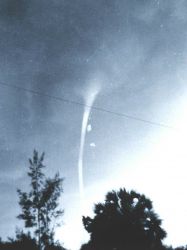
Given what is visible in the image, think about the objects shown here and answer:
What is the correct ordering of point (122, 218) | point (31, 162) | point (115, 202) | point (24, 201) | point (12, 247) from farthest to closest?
point (31, 162)
point (24, 201)
point (12, 247)
point (115, 202)
point (122, 218)

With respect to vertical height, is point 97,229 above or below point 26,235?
below

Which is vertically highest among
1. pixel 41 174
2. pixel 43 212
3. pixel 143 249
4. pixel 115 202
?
pixel 41 174

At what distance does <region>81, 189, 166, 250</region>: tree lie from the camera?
1864 centimetres

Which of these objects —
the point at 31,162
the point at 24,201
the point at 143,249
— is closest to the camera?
the point at 143,249

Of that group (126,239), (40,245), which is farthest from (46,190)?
(126,239)

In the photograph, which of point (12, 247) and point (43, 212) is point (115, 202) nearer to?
point (43, 212)

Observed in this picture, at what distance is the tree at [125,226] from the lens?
18.6 metres

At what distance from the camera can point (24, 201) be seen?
29.1 m

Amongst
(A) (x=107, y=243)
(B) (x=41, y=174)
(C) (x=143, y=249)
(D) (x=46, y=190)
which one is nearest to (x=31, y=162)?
(B) (x=41, y=174)

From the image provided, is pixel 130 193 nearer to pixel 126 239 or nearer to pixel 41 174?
pixel 126 239

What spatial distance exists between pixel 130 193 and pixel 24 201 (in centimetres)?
1363

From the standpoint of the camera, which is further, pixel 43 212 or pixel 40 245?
pixel 43 212

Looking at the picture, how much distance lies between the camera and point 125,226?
19.0 metres

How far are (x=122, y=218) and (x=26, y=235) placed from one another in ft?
44.6
